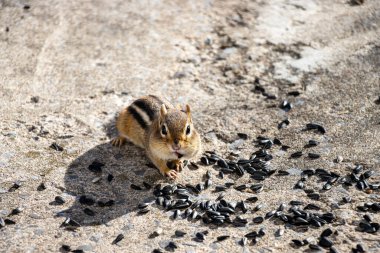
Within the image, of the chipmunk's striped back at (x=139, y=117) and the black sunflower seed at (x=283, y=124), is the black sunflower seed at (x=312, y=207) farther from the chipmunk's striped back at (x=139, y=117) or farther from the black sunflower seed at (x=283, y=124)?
the chipmunk's striped back at (x=139, y=117)

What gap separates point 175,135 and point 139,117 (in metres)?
0.68

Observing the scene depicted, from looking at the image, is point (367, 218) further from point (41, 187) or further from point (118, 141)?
point (41, 187)

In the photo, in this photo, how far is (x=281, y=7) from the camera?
7715 millimetres

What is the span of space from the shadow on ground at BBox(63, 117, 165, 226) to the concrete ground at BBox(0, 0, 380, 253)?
1 centimetres

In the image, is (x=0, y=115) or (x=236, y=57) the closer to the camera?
(x=0, y=115)

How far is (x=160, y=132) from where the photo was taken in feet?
17.2

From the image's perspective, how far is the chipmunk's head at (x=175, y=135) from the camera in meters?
5.12

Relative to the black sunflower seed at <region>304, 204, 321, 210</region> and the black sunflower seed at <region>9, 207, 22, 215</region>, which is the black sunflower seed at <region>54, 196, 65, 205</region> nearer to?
the black sunflower seed at <region>9, 207, 22, 215</region>

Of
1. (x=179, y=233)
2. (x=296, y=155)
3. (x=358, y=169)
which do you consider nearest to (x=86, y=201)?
(x=179, y=233)

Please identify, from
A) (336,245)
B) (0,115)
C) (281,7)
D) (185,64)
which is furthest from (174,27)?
(336,245)

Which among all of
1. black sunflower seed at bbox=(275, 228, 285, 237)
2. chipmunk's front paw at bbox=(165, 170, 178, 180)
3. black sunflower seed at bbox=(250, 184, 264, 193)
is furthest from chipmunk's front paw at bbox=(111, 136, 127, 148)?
black sunflower seed at bbox=(275, 228, 285, 237)

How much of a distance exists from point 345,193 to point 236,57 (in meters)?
2.41

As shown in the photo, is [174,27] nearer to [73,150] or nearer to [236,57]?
[236,57]

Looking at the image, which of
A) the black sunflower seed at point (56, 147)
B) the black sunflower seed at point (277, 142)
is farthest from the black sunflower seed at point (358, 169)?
the black sunflower seed at point (56, 147)
